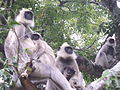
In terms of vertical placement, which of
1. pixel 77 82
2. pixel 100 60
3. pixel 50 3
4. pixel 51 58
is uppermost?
pixel 50 3

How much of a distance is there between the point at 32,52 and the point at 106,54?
4.25 metres

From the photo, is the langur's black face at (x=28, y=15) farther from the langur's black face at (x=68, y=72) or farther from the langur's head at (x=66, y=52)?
the langur's black face at (x=68, y=72)

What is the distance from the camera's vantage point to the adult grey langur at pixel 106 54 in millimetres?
8445

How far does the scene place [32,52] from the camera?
5203 mm

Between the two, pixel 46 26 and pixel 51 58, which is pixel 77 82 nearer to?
pixel 51 58

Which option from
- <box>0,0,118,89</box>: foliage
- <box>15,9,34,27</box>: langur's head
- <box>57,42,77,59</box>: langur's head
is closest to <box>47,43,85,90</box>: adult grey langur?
<box>57,42,77,59</box>: langur's head

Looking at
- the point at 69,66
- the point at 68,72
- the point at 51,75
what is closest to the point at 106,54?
the point at 69,66

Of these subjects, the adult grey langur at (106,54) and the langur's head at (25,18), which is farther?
the adult grey langur at (106,54)

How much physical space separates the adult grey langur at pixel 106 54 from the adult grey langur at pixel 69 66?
2.22 meters

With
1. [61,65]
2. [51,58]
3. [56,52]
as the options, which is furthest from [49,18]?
[51,58]

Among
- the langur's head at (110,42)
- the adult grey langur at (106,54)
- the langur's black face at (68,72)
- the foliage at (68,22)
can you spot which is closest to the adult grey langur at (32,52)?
the langur's black face at (68,72)

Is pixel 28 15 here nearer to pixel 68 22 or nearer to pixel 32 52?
pixel 32 52

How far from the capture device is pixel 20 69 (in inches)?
157

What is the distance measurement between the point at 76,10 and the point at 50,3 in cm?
74
